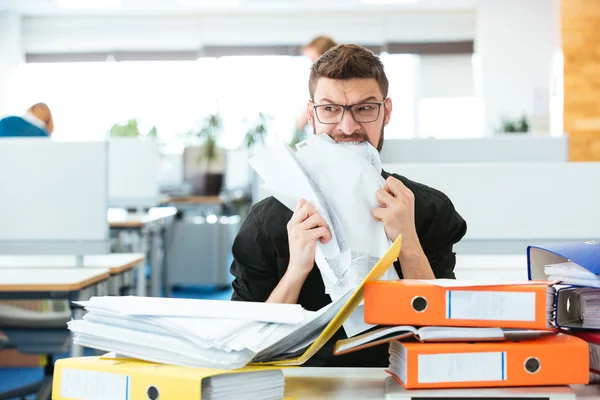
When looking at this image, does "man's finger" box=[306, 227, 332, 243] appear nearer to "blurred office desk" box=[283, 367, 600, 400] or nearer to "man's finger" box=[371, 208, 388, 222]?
"man's finger" box=[371, 208, 388, 222]

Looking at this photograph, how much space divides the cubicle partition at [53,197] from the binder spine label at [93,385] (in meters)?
2.13

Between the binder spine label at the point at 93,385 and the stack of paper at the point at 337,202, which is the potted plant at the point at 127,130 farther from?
the binder spine label at the point at 93,385

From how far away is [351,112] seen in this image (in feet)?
4.15

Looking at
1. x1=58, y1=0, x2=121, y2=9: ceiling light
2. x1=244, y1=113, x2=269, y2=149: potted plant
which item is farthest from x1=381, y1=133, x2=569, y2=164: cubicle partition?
x1=58, y1=0, x2=121, y2=9: ceiling light

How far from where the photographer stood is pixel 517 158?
272 centimetres

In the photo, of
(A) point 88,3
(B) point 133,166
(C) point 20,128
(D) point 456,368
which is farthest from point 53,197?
(A) point 88,3

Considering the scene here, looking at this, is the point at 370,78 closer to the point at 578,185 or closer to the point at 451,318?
the point at 451,318

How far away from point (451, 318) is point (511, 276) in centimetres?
120

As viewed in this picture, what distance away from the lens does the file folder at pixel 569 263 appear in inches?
31.0

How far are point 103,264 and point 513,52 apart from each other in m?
7.79

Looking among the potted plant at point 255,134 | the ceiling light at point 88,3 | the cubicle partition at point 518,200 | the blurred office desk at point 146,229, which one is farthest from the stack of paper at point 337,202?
Answer: the ceiling light at point 88,3

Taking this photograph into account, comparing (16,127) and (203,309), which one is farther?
(16,127)

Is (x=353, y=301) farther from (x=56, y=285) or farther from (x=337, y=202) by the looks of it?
(x=56, y=285)

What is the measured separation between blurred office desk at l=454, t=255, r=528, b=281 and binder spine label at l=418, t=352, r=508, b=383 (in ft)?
3.82
